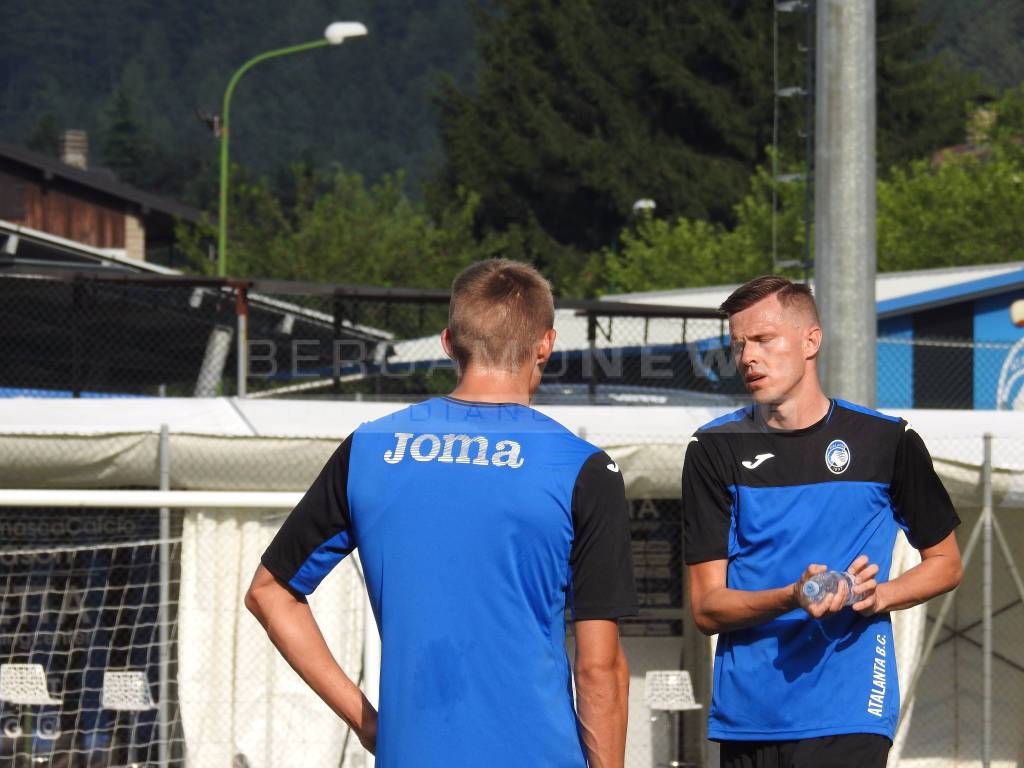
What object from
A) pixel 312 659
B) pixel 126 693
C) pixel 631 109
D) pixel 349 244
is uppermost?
pixel 631 109

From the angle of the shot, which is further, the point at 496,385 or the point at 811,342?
the point at 811,342

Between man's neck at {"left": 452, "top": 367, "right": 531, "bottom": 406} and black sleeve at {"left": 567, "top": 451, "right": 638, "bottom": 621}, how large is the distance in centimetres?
19

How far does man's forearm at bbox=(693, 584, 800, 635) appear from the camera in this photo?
3.35m

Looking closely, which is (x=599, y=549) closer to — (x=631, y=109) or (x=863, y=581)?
(x=863, y=581)

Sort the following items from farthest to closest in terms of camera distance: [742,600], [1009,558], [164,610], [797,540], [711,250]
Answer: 1. [711,250]
2. [1009,558]
3. [164,610]
4. [797,540]
5. [742,600]

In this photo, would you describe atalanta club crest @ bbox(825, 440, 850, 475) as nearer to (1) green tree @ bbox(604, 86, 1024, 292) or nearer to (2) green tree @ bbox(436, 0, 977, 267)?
(1) green tree @ bbox(604, 86, 1024, 292)

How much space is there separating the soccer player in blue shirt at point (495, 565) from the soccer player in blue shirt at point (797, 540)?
3.16 ft

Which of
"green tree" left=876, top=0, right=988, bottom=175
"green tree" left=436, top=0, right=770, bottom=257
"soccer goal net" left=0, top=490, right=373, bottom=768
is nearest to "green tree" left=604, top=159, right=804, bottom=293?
"green tree" left=436, top=0, right=770, bottom=257

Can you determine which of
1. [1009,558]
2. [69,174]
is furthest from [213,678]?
[69,174]

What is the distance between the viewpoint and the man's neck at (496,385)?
2.64m

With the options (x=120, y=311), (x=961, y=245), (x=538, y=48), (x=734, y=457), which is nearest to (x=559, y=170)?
(x=538, y=48)

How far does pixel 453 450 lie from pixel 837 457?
4.50 ft

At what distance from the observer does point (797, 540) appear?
356 centimetres

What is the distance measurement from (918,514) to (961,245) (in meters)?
31.6
